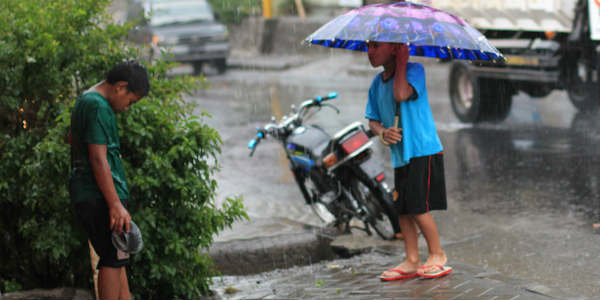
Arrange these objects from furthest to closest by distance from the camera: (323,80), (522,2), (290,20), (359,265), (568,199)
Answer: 1. (290,20)
2. (323,80)
3. (522,2)
4. (568,199)
5. (359,265)

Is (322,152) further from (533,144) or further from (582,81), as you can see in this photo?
(582,81)

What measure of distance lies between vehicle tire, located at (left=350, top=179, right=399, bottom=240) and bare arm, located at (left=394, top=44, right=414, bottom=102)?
154cm

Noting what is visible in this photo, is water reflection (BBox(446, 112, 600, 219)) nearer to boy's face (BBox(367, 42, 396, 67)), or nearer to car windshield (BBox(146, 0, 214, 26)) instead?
boy's face (BBox(367, 42, 396, 67))

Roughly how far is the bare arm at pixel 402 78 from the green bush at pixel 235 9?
77.1ft

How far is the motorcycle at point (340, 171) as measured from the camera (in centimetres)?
612

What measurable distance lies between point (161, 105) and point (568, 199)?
4.26 meters

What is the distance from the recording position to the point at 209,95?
1730 centimetres

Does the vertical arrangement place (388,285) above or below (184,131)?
below

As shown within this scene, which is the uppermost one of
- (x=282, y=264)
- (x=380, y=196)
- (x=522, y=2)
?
(x=522, y=2)

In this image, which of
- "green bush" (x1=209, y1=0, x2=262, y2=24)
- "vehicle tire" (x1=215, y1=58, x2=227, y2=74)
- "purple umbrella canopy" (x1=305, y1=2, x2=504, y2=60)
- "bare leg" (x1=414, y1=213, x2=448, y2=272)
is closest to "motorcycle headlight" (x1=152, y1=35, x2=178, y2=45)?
"vehicle tire" (x1=215, y1=58, x2=227, y2=74)

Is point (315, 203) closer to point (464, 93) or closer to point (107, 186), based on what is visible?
point (107, 186)

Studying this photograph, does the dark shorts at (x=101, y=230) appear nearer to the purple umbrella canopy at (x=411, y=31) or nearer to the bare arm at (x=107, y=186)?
the bare arm at (x=107, y=186)

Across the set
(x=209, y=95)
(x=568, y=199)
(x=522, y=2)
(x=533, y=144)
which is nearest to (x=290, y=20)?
(x=209, y=95)

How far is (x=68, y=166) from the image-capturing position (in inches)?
183
